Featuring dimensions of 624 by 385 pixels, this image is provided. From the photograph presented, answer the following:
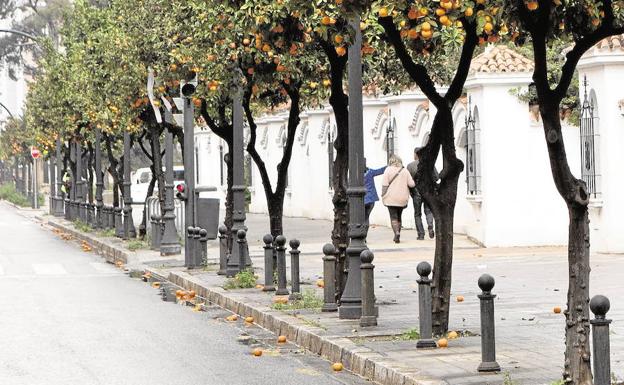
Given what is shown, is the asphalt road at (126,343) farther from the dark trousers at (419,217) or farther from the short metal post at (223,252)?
the dark trousers at (419,217)

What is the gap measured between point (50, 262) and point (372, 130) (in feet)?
35.1

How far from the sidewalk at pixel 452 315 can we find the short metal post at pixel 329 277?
22 cm

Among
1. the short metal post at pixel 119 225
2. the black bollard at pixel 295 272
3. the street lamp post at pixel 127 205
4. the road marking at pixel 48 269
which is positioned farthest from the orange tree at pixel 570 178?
the short metal post at pixel 119 225

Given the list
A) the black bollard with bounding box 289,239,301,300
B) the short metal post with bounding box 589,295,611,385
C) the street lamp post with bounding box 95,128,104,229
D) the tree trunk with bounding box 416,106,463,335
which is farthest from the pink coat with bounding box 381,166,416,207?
the short metal post with bounding box 589,295,611,385

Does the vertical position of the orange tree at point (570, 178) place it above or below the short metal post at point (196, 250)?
above

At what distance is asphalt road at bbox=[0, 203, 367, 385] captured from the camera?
1148 centimetres

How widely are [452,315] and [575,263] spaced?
530cm

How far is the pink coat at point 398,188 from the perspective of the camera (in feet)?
96.3

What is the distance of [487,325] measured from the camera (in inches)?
395

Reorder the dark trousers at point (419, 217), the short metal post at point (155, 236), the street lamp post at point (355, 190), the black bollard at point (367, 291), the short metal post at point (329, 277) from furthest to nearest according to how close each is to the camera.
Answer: the short metal post at point (155, 236)
the dark trousers at point (419, 217)
the short metal post at point (329, 277)
the street lamp post at point (355, 190)
the black bollard at point (367, 291)

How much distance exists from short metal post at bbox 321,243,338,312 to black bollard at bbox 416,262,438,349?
3.16 metres

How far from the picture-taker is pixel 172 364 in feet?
40.2

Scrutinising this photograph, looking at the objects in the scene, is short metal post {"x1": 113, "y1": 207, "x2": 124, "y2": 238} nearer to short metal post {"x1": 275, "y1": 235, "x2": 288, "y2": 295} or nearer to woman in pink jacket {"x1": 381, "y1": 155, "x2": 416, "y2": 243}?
woman in pink jacket {"x1": 381, "y1": 155, "x2": 416, "y2": 243}

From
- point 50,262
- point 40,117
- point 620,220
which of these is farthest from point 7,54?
point 620,220
